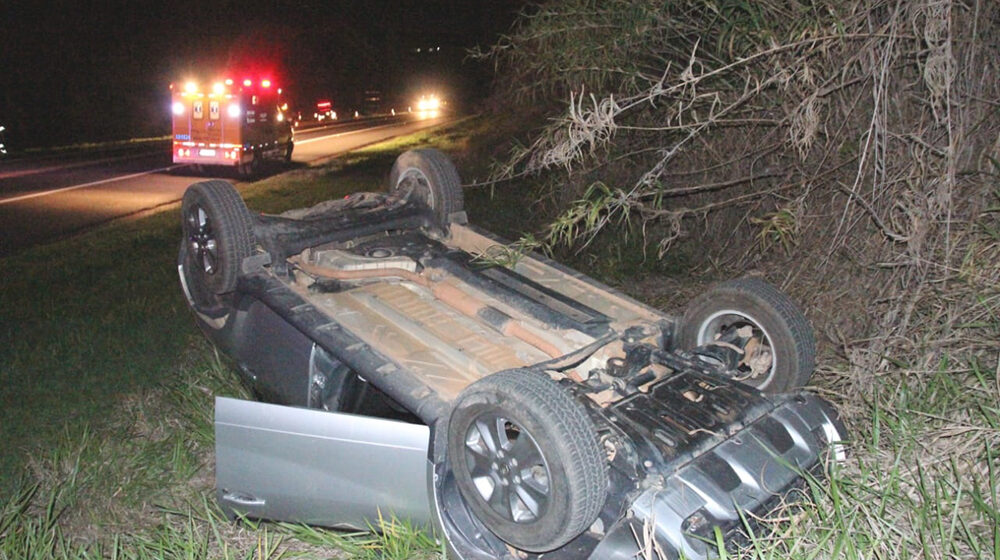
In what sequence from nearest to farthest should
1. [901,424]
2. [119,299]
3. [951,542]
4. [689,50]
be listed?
[951,542] → [901,424] → [689,50] → [119,299]

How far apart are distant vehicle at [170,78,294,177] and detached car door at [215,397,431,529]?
12.6 meters

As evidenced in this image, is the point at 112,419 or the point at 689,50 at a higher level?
the point at 689,50

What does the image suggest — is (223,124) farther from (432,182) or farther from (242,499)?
(242,499)

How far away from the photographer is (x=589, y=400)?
2990 mm

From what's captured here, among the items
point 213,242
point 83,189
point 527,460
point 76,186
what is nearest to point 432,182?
point 213,242

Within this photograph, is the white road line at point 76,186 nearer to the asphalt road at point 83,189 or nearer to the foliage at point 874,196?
the asphalt road at point 83,189

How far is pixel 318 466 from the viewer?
9.95 ft

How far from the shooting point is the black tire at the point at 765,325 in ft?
10.9

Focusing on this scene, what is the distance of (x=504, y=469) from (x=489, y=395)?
29 centimetres

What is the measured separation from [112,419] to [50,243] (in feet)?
18.5

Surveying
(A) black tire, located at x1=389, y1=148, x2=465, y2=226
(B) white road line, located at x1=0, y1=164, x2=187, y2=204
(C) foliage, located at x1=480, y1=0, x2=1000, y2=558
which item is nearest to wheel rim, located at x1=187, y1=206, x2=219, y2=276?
(A) black tire, located at x1=389, y1=148, x2=465, y2=226

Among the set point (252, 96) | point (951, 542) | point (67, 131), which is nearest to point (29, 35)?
point (67, 131)

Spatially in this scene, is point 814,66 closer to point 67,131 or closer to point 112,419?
point 112,419

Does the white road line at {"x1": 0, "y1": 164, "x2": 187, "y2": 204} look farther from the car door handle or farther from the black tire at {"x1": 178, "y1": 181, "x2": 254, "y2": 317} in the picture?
the car door handle
